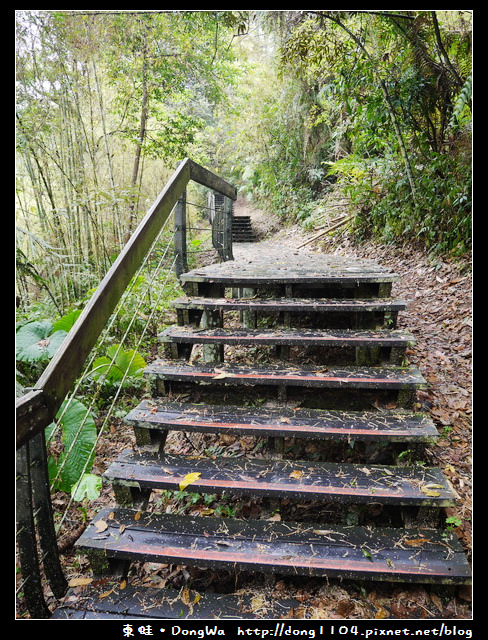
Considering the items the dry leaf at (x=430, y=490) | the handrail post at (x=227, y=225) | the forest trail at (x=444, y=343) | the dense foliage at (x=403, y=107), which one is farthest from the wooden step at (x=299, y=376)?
the handrail post at (x=227, y=225)

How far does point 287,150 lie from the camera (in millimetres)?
11039

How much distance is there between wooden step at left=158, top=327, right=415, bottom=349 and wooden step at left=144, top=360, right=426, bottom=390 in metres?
0.16

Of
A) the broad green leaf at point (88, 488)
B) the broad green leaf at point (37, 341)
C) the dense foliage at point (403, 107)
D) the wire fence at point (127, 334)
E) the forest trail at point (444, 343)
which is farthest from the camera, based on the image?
the dense foliage at point (403, 107)

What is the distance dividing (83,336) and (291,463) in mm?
1220

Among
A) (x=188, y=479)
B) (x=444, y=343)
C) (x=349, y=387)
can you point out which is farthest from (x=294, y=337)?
(x=444, y=343)

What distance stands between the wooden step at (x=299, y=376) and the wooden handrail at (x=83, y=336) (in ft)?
2.08

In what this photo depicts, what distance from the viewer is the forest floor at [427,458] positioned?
144 cm

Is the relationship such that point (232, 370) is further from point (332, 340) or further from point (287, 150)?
point (287, 150)

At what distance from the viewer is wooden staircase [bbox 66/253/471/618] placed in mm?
1522

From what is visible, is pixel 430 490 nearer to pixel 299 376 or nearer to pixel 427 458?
pixel 427 458

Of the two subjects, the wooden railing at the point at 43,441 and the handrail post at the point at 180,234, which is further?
the handrail post at the point at 180,234

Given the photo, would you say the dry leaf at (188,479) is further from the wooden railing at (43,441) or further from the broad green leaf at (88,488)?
the wooden railing at (43,441)
